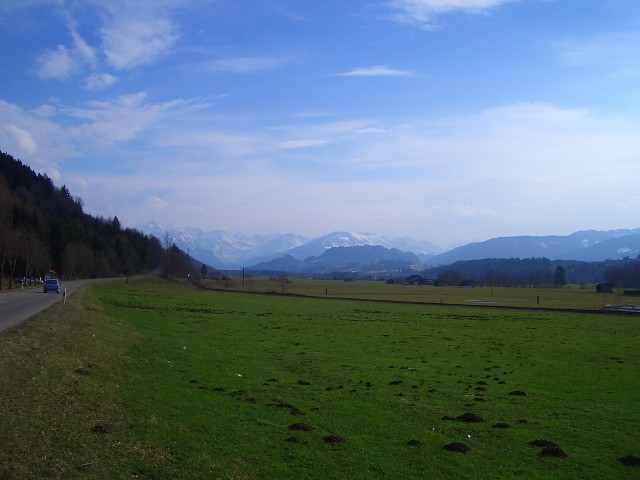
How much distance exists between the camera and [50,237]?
128 m

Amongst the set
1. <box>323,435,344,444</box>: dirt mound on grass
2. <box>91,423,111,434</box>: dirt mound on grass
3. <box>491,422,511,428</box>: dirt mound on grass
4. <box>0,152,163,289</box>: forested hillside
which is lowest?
<box>491,422,511,428</box>: dirt mound on grass

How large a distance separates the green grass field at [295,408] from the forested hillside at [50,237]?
77210 millimetres

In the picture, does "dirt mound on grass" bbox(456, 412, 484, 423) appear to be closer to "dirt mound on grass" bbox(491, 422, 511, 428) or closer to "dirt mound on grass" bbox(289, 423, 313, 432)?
"dirt mound on grass" bbox(491, 422, 511, 428)

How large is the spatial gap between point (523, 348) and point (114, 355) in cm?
2290

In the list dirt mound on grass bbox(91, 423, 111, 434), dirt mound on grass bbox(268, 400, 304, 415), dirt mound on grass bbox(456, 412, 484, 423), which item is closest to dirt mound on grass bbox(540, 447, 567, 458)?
dirt mound on grass bbox(456, 412, 484, 423)

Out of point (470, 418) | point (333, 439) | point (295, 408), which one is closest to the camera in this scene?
point (333, 439)

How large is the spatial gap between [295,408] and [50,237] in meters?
127

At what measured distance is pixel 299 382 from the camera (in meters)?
20.0

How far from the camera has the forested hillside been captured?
10156 cm

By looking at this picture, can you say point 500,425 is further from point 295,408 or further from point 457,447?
point 295,408

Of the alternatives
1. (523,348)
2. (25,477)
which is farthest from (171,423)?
(523,348)

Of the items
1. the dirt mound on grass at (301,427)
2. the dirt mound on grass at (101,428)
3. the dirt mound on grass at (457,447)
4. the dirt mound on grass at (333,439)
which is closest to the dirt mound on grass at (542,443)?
the dirt mound on grass at (457,447)

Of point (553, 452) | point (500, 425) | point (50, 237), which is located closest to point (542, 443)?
point (553, 452)

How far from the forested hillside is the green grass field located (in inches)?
3040
